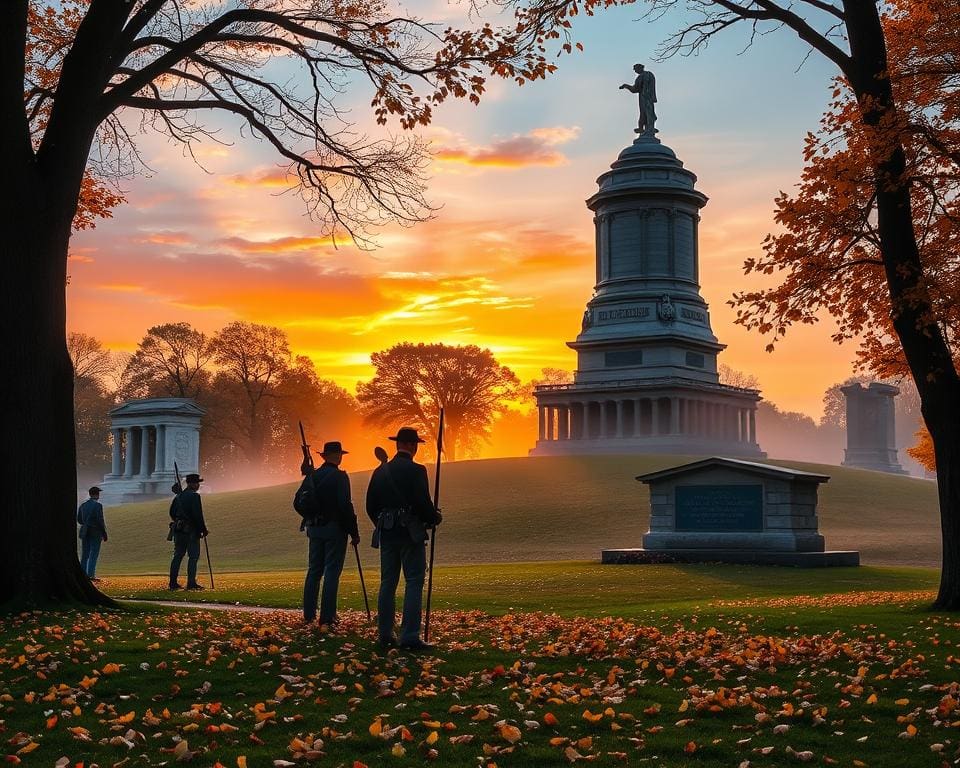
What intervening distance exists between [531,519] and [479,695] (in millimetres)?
36731

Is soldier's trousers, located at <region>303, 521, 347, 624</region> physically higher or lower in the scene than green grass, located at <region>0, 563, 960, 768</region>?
higher

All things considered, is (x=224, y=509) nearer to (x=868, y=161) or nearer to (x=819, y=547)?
(x=819, y=547)

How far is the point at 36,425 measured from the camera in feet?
50.6

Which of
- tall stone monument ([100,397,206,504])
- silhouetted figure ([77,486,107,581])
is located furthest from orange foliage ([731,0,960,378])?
tall stone monument ([100,397,206,504])

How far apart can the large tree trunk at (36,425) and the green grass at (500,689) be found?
107cm

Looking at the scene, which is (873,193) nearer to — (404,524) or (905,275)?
(905,275)

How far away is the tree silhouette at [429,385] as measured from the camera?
3895 inches

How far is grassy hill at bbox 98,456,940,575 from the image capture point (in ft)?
128

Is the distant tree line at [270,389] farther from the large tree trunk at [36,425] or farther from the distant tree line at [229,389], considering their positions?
the large tree trunk at [36,425]

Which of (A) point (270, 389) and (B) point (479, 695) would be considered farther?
(A) point (270, 389)

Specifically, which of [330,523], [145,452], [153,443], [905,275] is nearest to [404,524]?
[330,523]

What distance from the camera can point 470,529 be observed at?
147 feet

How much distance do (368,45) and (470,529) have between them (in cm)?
2914

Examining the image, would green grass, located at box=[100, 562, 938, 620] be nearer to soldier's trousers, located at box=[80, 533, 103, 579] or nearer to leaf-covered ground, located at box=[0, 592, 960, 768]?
soldier's trousers, located at box=[80, 533, 103, 579]
